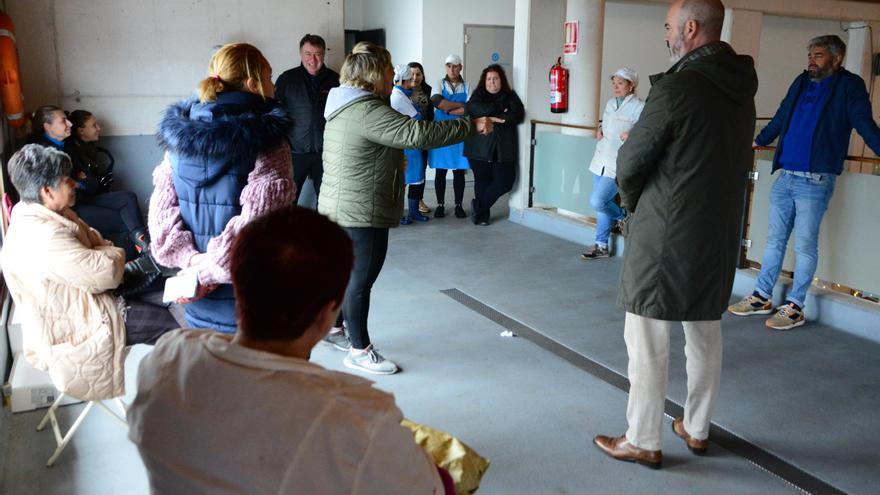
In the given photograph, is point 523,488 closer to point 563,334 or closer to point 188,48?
point 563,334

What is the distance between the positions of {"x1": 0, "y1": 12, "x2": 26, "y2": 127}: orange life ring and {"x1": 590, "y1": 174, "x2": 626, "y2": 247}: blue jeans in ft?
13.7

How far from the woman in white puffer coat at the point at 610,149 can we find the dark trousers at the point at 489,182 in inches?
48.3

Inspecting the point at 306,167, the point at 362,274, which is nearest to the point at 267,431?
the point at 362,274

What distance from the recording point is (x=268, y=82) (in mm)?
2455

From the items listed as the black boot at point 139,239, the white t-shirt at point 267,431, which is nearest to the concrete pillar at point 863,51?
the black boot at point 139,239

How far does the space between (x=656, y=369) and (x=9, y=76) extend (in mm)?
4483

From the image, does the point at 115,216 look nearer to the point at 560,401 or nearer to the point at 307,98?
the point at 307,98

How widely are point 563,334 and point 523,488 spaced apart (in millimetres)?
1673

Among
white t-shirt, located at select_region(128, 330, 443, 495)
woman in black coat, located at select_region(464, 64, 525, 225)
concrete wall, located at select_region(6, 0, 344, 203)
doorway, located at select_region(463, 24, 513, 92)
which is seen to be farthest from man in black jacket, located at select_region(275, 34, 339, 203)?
white t-shirt, located at select_region(128, 330, 443, 495)

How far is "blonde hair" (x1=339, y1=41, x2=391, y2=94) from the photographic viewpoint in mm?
3156

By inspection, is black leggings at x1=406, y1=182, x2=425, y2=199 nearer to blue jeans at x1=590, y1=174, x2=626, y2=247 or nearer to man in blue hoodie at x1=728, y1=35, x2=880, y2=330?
blue jeans at x1=590, y1=174, x2=626, y2=247

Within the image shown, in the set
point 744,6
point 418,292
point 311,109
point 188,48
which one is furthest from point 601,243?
point 744,6

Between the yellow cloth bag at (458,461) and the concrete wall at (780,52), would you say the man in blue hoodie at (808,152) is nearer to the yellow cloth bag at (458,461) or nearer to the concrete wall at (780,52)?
the yellow cloth bag at (458,461)

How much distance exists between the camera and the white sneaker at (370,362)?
3.58 m
